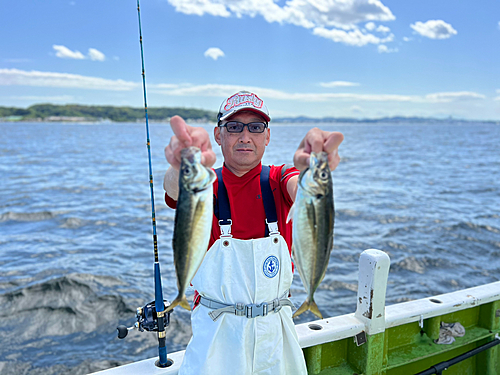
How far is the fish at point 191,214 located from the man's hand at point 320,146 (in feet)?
2.09

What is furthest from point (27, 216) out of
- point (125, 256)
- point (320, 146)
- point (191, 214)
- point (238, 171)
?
point (320, 146)

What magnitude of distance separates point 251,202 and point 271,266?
541 mm

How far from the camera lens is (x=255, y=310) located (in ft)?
9.58

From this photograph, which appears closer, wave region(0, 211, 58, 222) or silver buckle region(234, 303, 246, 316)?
silver buckle region(234, 303, 246, 316)

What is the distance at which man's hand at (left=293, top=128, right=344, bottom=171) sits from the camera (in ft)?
7.52

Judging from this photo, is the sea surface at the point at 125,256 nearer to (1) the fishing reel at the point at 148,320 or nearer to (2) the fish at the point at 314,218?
(1) the fishing reel at the point at 148,320

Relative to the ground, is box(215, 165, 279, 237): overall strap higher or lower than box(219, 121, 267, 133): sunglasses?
lower

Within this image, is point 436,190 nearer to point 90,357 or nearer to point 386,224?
point 386,224

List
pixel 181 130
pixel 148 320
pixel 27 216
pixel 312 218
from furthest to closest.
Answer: pixel 27 216 < pixel 148 320 < pixel 181 130 < pixel 312 218

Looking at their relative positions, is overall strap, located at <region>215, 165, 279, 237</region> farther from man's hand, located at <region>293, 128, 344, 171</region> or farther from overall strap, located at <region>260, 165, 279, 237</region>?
man's hand, located at <region>293, 128, 344, 171</region>

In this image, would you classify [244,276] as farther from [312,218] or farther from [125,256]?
[125,256]

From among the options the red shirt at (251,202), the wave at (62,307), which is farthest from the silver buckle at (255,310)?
the wave at (62,307)

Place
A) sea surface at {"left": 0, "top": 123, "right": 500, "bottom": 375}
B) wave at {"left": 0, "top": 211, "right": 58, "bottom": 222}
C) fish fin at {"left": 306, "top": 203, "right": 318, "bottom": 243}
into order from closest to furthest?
fish fin at {"left": 306, "top": 203, "right": 318, "bottom": 243} → sea surface at {"left": 0, "top": 123, "right": 500, "bottom": 375} → wave at {"left": 0, "top": 211, "right": 58, "bottom": 222}

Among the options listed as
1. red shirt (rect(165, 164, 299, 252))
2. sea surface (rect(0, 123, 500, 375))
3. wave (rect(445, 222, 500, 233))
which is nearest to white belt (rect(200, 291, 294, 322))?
red shirt (rect(165, 164, 299, 252))
